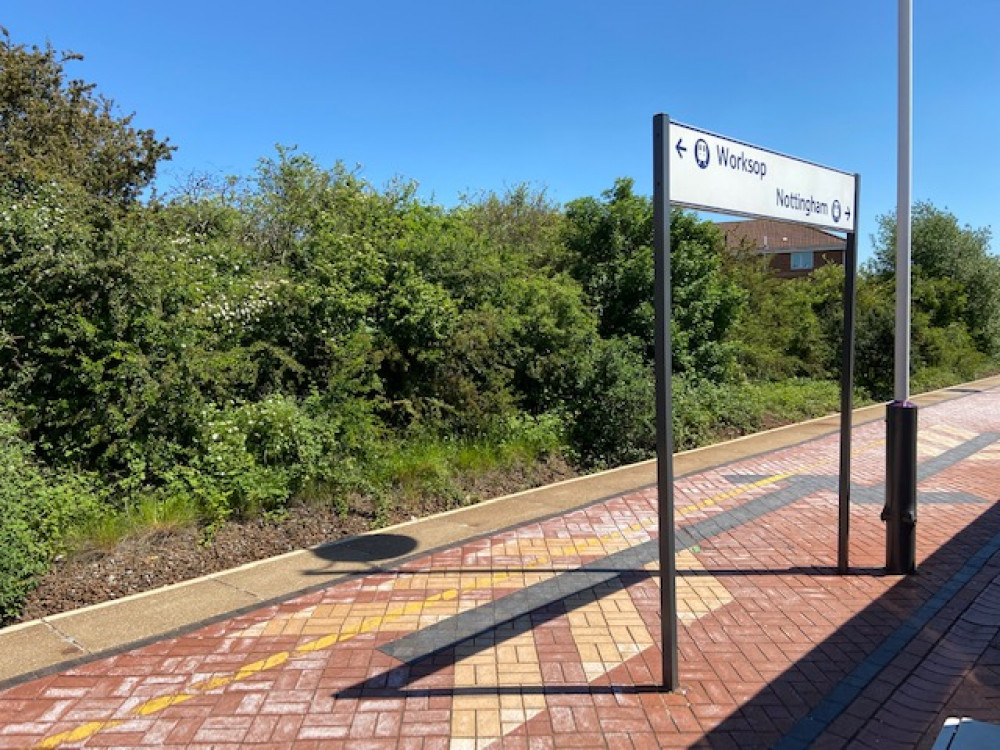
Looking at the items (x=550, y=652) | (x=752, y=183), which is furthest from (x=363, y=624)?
(x=752, y=183)

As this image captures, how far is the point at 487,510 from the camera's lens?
7109mm

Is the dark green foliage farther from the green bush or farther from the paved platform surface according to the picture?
the paved platform surface

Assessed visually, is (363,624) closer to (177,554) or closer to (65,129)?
(177,554)

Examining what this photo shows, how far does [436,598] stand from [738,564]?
2401mm

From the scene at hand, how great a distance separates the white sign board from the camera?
353 centimetres

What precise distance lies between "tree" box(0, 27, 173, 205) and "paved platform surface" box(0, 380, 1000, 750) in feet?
31.6

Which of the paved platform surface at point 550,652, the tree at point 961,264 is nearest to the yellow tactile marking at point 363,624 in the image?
the paved platform surface at point 550,652

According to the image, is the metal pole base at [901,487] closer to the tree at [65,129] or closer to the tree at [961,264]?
the tree at [65,129]

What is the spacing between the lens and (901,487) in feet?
17.0

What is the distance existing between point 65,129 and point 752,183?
15.4 meters

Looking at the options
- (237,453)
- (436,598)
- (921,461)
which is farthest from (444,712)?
(921,461)

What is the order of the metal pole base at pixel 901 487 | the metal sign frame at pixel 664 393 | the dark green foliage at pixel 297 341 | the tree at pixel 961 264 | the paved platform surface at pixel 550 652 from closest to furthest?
the paved platform surface at pixel 550 652 → the metal sign frame at pixel 664 393 → the metal pole base at pixel 901 487 → the dark green foliage at pixel 297 341 → the tree at pixel 961 264

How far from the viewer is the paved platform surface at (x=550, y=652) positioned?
3.27 meters

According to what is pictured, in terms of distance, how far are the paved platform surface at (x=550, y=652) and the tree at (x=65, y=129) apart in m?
9.63
